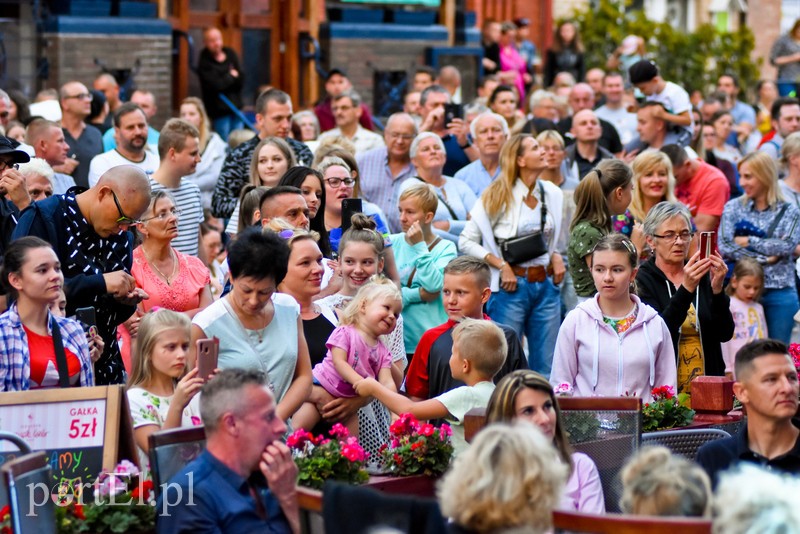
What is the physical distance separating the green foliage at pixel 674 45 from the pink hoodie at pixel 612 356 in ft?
55.9

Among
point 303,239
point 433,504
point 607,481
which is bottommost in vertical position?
point 607,481

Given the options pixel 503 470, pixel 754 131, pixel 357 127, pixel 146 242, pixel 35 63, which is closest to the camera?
pixel 503 470

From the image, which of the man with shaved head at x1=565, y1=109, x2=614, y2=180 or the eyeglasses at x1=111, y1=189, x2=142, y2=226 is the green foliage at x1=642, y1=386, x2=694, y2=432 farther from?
the man with shaved head at x1=565, y1=109, x2=614, y2=180

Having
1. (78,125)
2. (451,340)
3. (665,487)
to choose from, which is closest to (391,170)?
(78,125)

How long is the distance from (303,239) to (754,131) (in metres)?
12.4

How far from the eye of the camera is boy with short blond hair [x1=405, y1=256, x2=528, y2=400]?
7.57 metres

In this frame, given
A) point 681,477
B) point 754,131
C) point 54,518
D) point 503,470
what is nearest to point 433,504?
Result: point 503,470

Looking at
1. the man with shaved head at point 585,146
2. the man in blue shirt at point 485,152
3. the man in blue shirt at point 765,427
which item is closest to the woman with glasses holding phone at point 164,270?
the man in blue shirt at point 765,427

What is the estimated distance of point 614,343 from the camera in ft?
25.2

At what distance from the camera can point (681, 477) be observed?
4.61 m

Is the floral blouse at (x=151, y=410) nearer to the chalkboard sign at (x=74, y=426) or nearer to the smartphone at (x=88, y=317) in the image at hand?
the chalkboard sign at (x=74, y=426)

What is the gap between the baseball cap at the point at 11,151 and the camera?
7.90 m

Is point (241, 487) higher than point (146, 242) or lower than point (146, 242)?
lower

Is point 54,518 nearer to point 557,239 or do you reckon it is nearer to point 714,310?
point 714,310
